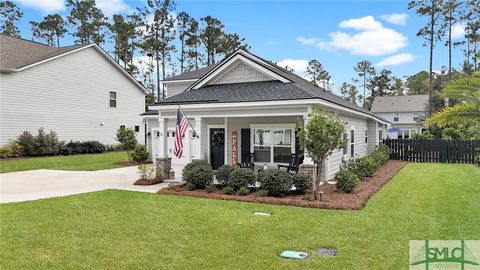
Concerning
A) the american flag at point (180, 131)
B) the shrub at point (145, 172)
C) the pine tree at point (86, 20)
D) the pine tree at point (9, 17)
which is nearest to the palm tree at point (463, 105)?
the american flag at point (180, 131)

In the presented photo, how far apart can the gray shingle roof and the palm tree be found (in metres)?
23.2

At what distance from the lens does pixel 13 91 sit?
2203 cm

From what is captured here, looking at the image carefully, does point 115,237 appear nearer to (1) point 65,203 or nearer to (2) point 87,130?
(1) point 65,203

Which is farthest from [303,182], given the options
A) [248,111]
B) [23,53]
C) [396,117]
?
[396,117]

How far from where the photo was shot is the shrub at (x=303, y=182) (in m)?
10.4

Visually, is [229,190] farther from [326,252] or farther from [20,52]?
[20,52]

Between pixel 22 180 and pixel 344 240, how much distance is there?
43.6 feet

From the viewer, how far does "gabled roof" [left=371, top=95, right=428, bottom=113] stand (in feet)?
174

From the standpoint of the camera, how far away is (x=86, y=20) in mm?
43688

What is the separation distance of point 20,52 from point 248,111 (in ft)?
66.3

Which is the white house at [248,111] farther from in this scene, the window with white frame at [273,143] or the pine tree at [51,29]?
the pine tree at [51,29]

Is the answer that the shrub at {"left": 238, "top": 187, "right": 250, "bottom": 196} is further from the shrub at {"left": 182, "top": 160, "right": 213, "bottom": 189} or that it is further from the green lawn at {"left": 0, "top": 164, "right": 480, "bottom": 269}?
the shrub at {"left": 182, "top": 160, "right": 213, "bottom": 189}

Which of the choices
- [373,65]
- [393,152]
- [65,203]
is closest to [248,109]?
[65,203]

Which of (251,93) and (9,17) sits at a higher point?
(9,17)
